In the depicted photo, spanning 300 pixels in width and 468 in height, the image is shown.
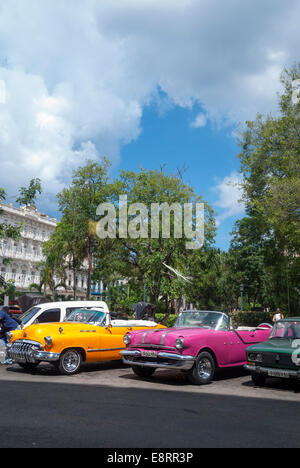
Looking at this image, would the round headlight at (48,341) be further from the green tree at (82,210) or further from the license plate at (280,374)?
the green tree at (82,210)

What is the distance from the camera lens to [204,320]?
35.4 ft

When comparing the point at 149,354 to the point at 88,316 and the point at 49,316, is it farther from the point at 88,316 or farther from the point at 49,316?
the point at 49,316

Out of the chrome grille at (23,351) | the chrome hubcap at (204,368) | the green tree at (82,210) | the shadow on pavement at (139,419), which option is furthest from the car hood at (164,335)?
the green tree at (82,210)

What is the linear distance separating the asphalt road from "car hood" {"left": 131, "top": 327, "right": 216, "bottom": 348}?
867 mm

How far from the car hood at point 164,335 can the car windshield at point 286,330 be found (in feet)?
4.97

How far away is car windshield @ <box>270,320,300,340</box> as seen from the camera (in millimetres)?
9883

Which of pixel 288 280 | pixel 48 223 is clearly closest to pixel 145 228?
pixel 288 280

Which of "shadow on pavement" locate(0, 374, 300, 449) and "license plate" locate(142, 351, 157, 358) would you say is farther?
"license plate" locate(142, 351, 157, 358)

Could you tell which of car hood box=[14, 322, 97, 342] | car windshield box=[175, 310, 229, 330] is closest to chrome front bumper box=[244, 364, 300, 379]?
car windshield box=[175, 310, 229, 330]

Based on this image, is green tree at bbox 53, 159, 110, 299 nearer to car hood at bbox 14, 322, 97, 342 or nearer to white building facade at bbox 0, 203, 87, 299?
car hood at bbox 14, 322, 97, 342

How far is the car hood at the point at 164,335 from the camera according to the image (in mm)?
9422

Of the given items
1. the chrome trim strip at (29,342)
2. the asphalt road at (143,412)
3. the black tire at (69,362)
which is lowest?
the asphalt road at (143,412)

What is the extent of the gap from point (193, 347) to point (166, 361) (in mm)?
643
